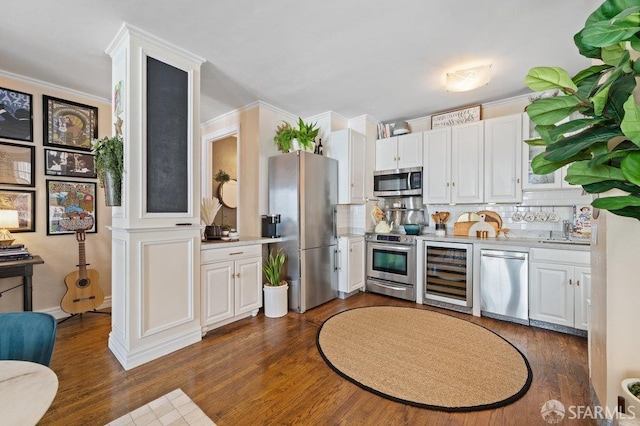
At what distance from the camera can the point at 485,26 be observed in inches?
84.6

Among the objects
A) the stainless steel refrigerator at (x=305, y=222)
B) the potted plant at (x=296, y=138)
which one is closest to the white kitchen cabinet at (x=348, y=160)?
the stainless steel refrigerator at (x=305, y=222)

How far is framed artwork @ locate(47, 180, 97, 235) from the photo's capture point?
119 inches

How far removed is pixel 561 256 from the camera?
2.72 meters

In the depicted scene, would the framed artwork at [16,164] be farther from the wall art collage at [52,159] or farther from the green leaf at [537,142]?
the green leaf at [537,142]

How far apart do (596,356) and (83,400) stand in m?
3.23

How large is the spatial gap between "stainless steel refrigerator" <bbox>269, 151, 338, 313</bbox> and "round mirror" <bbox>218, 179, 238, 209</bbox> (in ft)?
6.06

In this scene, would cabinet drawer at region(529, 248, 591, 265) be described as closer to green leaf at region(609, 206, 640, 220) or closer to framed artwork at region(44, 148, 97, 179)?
green leaf at region(609, 206, 640, 220)

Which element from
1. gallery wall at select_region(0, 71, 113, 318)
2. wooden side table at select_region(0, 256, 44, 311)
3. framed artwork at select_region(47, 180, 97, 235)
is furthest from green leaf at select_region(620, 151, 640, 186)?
framed artwork at select_region(47, 180, 97, 235)

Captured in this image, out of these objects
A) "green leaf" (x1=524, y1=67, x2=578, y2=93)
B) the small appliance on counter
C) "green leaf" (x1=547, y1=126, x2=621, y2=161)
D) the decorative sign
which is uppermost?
the decorative sign

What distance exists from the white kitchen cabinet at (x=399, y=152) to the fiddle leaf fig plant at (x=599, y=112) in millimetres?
2819

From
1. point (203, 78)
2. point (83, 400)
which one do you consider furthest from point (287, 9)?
point (83, 400)

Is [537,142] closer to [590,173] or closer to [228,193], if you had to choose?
[590,173]

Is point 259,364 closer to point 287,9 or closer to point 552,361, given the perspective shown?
point 552,361

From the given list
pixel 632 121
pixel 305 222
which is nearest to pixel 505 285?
pixel 305 222
